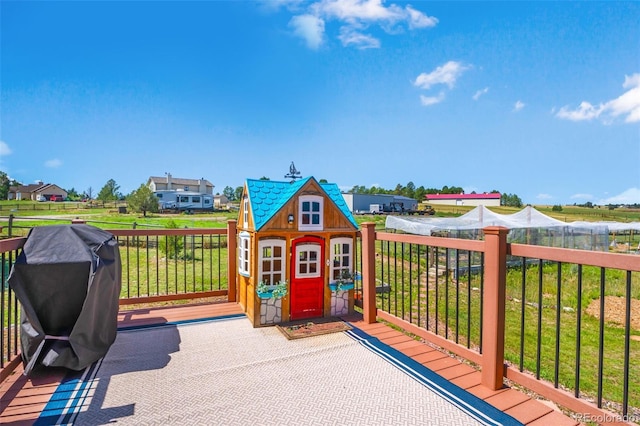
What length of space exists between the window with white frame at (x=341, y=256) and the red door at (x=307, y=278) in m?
0.17

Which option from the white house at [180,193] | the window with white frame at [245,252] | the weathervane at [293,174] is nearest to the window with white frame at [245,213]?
the window with white frame at [245,252]

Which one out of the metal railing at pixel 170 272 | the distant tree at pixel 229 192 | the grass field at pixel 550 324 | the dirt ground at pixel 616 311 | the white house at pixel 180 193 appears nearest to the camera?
the grass field at pixel 550 324

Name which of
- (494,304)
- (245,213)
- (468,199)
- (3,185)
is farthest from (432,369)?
(3,185)

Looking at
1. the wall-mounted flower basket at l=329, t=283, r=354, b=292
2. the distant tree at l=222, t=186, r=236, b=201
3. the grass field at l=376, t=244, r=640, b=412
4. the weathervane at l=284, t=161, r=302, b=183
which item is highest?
the distant tree at l=222, t=186, r=236, b=201

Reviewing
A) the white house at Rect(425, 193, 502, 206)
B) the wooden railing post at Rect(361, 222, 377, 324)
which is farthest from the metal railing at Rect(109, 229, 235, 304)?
the white house at Rect(425, 193, 502, 206)

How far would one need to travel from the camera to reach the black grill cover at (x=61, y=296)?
2.60 metres

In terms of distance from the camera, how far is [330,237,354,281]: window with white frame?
14.0ft

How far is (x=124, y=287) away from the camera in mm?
6816

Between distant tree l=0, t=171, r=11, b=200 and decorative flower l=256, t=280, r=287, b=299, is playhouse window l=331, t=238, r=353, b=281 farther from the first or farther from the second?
distant tree l=0, t=171, r=11, b=200

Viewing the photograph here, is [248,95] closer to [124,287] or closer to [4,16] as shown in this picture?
[4,16]

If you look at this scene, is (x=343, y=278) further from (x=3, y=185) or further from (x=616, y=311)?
(x=3, y=185)

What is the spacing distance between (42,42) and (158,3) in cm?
917

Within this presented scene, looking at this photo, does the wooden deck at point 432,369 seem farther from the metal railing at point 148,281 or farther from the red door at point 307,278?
the red door at point 307,278

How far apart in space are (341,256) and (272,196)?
4.36 feet
